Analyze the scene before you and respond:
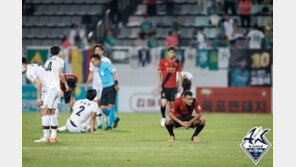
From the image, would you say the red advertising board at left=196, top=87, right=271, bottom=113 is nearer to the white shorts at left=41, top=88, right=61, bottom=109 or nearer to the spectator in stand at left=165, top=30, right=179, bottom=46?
the spectator in stand at left=165, top=30, right=179, bottom=46

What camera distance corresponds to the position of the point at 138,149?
1199 centimetres

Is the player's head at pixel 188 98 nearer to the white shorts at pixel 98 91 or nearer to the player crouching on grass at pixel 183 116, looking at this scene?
the player crouching on grass at pixel 183 116

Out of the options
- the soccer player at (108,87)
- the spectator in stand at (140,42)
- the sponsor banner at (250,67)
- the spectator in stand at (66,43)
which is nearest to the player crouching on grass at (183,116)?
the soccer player at (108,87)

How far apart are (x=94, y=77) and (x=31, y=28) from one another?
16118mm

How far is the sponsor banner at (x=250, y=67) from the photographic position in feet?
85.1

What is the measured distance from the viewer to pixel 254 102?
25156 mm

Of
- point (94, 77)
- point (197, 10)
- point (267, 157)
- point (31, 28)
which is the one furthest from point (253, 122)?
point (31, 28)

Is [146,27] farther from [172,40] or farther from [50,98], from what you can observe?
[50,98]

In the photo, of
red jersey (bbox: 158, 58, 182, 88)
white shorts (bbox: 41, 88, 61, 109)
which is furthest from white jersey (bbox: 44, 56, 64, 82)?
red jersey (bbox: 158, 58, 182, 88)

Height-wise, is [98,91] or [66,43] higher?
[66,43]

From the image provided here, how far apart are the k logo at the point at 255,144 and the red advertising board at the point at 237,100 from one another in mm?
14454

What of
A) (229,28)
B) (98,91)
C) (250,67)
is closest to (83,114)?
(98,91)

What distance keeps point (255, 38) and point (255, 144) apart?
17057 millimetres

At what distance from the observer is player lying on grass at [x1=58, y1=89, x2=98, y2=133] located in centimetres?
1477
